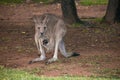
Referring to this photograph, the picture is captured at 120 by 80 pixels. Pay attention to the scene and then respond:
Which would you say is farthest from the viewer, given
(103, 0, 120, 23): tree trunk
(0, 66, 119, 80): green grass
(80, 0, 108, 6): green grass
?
(80, 0, 108, 6): green grass

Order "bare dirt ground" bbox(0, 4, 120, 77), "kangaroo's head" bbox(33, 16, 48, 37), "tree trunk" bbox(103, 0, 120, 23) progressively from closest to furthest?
"bare dirt ground" bbox(0, 4, 120, 77)
"kangaroo's head" bbox(33, 16, 48, 37)
"tree trunk" bbox(103, 0, 120, 23)

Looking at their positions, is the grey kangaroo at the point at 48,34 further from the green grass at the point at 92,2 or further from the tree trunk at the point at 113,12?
the green grass at the point at 92,2

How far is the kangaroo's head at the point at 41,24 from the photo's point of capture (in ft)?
35.5

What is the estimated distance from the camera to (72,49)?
43.2 feet

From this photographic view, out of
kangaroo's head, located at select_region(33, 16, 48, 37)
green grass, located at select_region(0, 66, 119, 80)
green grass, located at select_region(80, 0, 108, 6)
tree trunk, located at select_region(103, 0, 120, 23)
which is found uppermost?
kangaroo's head, located at select_region(33, 16, 48, 37)

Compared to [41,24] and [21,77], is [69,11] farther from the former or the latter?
[21,77]

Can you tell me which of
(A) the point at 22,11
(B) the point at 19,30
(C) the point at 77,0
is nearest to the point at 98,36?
(B) the point at 19,30

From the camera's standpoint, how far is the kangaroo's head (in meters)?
10.8

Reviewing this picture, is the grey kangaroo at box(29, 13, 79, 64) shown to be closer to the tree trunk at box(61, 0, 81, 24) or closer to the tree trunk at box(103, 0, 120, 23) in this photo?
the tree trunk at box(61, 0, 81, 24)

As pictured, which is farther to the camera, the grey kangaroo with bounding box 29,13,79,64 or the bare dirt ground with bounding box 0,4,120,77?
the grey kangaroo with bounding box 29,13,79,64

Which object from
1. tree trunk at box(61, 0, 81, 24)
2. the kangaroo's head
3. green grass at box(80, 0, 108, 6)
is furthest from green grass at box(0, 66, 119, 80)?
green grass at box(80, 0, 108, 6)

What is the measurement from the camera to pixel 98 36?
1549 cm

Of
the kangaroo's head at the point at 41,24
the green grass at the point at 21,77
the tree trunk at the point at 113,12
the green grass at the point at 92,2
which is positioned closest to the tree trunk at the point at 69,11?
the tree trunk at the point at 113,12

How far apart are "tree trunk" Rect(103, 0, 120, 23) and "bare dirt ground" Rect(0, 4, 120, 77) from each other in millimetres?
405
